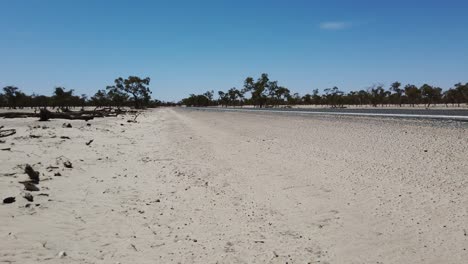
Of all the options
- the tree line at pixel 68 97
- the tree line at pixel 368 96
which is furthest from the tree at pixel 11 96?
the tree line at pixel 368 96

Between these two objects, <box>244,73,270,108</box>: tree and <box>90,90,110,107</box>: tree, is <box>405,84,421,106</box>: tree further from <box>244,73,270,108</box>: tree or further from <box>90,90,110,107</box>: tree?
<box>90,90,110,107</box>: tree

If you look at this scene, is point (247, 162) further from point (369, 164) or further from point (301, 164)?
point (369, 164)

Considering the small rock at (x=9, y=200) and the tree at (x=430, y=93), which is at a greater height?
the tree at (x=430, y=93)

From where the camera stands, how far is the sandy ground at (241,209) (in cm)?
508

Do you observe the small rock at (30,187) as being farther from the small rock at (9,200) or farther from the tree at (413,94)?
the tree at (413,94)

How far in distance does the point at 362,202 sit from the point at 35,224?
6.21m

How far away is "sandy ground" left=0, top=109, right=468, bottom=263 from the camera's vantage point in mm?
5078

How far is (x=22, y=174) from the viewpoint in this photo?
838 cm

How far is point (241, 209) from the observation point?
7344 mm

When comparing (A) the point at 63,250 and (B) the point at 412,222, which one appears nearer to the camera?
(A) the point at 63,250

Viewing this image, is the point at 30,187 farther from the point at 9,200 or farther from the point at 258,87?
the point at 258,87

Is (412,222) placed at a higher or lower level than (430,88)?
lower

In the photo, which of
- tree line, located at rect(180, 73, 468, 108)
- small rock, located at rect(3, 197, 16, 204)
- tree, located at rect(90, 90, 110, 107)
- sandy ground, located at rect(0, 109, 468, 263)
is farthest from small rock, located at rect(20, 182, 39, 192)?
tree, located at rect(90, 90, 110, 107)

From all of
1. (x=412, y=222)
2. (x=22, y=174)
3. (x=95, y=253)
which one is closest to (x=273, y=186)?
(x=412, y=222)
